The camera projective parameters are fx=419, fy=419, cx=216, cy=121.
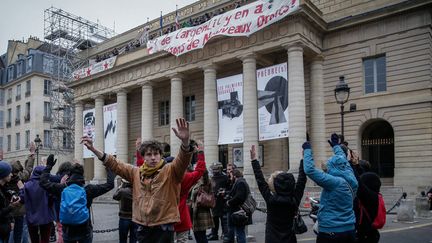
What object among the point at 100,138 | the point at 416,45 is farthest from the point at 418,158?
the point at 100,138

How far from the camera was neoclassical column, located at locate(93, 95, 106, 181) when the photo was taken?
1379 inches

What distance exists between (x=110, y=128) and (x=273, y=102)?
16.1m

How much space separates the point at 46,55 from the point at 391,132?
138ft

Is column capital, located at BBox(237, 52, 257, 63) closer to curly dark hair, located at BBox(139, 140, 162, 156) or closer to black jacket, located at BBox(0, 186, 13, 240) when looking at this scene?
black jacket, located at BBox(0, 186, 13, 240)

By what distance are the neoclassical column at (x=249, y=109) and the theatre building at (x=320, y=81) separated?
0.06 meters

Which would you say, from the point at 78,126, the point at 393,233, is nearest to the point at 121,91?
the point at 78,126

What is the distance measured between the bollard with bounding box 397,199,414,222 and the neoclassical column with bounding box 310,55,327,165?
10568 millimetres

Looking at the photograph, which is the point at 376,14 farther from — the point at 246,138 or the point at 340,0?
the point at 246,138

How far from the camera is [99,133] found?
116 feet

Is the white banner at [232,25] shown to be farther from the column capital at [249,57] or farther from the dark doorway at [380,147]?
the dark doorway at [380,147]

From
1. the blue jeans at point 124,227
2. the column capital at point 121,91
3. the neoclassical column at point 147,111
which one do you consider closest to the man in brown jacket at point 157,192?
the blue jeans at point 124,227

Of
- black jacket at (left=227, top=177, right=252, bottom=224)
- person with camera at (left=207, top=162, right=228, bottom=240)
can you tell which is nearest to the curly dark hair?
black jacket at (left=227, top=177, right=252, bottom=224)

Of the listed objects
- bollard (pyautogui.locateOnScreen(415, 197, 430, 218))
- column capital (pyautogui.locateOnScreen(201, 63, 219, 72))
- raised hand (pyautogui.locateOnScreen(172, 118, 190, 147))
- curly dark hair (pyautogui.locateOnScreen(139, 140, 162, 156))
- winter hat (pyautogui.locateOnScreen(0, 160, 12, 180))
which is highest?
column capital (pyautogui.locateOnScreen(201, 63, 219, 72))

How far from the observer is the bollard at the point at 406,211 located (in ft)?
46.3
